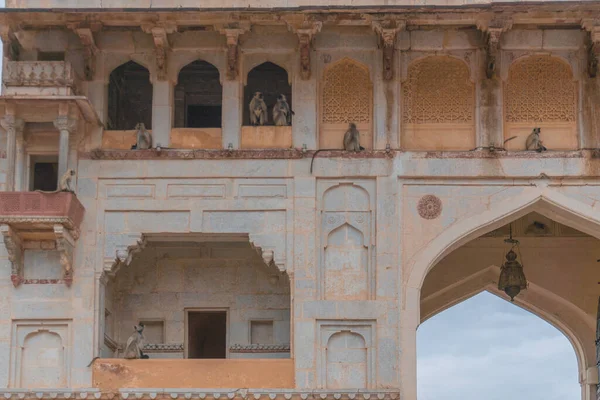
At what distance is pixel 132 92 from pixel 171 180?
7.87 ft

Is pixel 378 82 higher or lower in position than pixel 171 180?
higher

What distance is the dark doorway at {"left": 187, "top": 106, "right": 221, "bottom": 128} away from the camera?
20.2 m

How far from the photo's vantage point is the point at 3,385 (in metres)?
17.6

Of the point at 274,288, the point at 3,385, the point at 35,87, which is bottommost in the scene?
the point at 3,385

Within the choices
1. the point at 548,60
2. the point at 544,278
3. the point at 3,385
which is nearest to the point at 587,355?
the point at 544,278

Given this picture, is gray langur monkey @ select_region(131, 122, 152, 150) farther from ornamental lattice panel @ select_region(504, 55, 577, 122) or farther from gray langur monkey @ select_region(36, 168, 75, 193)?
ornamental lattice panel @ select_region(504, 55, 577, 122)

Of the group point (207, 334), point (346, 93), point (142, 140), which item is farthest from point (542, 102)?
point (207, 334)

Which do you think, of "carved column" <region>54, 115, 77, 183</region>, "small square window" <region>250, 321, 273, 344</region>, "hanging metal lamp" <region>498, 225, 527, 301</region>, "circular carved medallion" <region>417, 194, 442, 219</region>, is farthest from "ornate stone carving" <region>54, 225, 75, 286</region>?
"hanging metal lamp" <region>498, 225, 527, 301</region>

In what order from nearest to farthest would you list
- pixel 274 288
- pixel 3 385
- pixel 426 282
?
pixel 3 385 → pixel 274 288 → pixel 426 282

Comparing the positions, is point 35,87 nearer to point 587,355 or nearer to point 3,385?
point 3,385

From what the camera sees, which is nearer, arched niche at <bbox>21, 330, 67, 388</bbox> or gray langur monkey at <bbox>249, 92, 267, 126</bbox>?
arched niche at <bbox>21, 330, 67, 388</bbox>

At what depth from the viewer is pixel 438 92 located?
18.6m

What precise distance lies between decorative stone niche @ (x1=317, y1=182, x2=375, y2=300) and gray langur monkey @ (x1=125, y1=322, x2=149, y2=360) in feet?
7.01

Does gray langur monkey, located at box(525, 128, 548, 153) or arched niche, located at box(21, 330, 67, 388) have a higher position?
gray langur monkey, located at box(525, 128, 548, 153)
